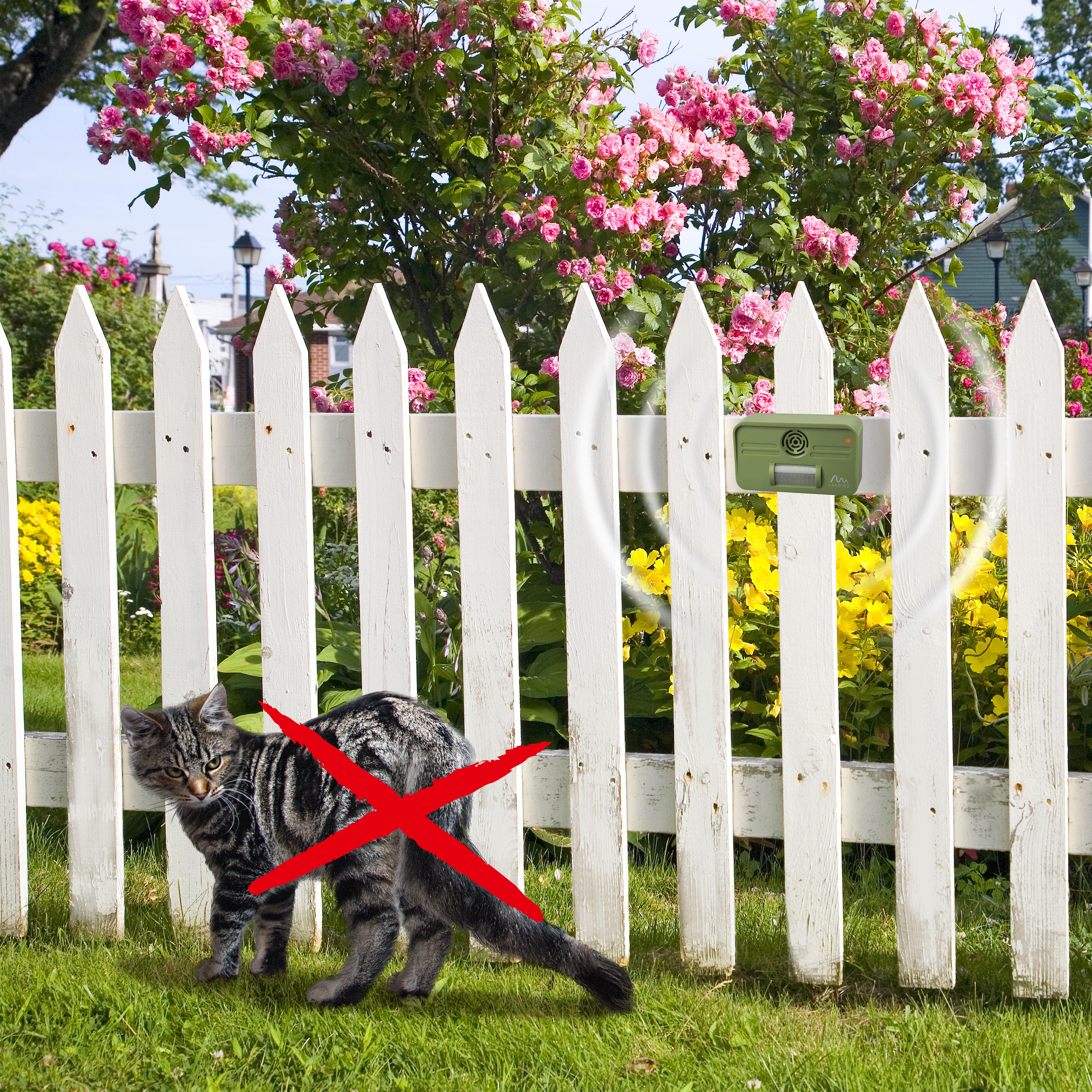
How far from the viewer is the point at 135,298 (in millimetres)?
13266

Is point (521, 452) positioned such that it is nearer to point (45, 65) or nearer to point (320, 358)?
point (45, 65)

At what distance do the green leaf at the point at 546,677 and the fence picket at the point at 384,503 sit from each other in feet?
1.65

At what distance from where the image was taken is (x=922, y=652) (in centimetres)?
235

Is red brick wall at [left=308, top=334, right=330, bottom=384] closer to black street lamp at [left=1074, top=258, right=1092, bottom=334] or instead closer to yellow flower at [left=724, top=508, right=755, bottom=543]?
black street lamp at [left=1074, top=258, right=1092, bottom=334]

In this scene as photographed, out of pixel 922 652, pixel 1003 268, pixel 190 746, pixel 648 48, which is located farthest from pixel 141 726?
pixel 1003 268

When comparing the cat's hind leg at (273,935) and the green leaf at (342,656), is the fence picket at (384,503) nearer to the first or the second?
the cat's hind leg at (273,935)

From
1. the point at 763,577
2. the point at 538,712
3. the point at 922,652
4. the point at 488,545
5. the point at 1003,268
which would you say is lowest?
the point at 538,712

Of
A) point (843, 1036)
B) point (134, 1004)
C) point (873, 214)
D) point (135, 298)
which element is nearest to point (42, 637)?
point (134, 1004)

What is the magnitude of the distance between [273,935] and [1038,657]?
1650 mm

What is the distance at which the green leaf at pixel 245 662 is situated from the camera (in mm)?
3066

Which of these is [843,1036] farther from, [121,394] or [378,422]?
[121,394]

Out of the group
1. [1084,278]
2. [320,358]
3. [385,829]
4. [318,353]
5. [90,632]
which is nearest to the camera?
[385,829]

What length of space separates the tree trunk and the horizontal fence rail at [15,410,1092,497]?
10.1 meters

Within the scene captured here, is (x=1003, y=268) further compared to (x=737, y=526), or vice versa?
(x=1003, y=268)
